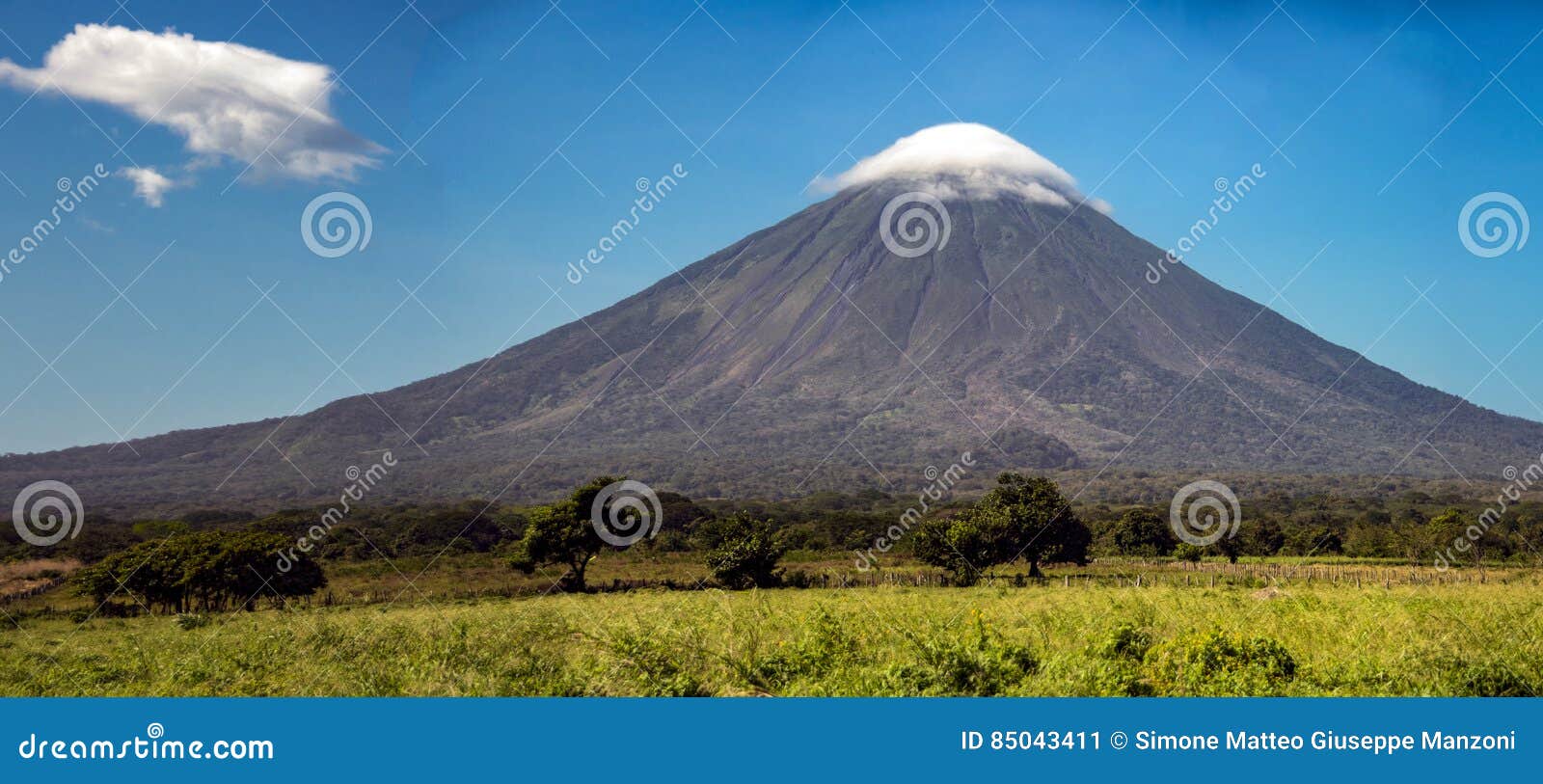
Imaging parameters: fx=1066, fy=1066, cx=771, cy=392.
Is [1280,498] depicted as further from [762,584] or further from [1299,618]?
[1299,618]

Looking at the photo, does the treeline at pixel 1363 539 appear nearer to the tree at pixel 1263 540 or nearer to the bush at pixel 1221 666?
the tree at pixel 1263 540

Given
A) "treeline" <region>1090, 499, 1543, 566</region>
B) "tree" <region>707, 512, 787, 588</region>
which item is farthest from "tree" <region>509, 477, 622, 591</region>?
"treeline" <region>1090, 499, 1543, 566</region>

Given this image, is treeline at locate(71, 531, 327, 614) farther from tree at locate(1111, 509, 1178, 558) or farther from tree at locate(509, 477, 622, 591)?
tree at locate(1111, 509, 1178, 558)

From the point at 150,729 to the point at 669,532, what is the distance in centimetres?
4732

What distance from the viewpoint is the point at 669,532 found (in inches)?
2180

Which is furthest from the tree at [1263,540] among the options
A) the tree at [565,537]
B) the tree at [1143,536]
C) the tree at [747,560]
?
the tree at [565,537]

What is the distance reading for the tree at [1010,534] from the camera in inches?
1529

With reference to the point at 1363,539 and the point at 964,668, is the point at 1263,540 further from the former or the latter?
the point at 964,668

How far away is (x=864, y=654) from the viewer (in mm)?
12766

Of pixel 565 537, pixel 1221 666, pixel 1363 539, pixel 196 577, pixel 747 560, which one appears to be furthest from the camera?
pixel 1363 539

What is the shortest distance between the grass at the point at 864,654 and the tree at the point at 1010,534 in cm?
1910

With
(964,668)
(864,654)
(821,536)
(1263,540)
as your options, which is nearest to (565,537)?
(864,654)

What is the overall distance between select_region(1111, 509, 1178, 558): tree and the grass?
3331cm

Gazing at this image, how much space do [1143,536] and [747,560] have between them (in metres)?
26.0
